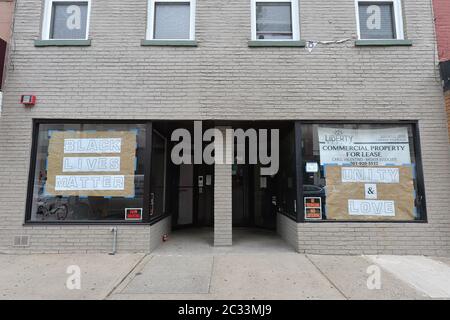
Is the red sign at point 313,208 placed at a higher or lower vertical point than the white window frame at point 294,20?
lower

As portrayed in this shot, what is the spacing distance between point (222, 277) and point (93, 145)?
3.63 metres

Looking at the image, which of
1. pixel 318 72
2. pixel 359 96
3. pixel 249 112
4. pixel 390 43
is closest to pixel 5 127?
pixel 249 112

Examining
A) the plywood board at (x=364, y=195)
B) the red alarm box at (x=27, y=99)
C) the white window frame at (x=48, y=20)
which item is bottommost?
the plywood board at (x=364, y=195)

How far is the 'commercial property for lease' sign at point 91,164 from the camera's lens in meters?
5.36

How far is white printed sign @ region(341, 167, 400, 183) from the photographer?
5371 mm

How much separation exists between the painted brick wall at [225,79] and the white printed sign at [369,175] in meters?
0.63

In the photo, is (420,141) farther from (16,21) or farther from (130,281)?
(16,21)

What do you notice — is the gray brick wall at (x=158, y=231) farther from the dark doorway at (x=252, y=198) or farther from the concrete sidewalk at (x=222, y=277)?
the dark doorway at (x=252, y=198)

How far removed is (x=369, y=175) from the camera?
5395mm

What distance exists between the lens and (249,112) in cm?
542

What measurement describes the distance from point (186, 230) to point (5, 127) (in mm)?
4681

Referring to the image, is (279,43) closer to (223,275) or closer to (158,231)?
(223,275)

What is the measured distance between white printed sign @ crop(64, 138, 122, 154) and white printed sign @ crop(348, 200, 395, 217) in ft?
15.8

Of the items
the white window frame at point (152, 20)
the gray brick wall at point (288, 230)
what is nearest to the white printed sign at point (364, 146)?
the gray brick wall at point (288, 230)
